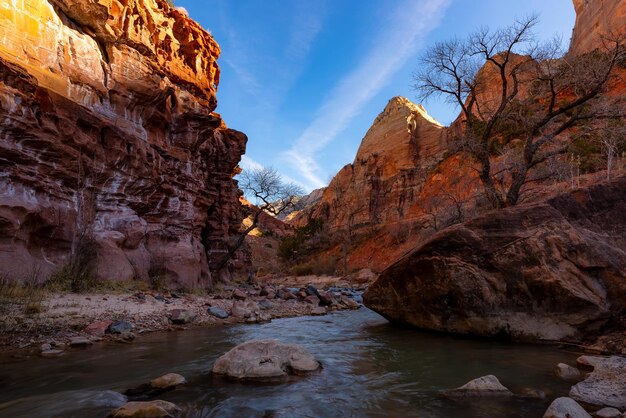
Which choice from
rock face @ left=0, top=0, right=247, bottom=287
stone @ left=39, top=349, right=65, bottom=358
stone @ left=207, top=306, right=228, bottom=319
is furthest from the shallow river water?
rock face @ left=0, top=0, right=247, bottom=287

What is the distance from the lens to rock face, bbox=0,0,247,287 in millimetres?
9516

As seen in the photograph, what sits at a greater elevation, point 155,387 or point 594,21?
point 594,21

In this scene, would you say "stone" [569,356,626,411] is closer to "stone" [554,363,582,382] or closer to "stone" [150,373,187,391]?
"stone" [554,363,582,382]

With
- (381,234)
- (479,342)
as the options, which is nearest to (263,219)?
(381,234)

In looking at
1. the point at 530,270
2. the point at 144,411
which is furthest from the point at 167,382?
the point at 530,270

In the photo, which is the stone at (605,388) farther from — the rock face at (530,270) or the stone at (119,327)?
the stone at (119,327)

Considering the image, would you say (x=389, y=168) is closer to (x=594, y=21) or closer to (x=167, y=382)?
(x=594, y=21)

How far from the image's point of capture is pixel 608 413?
10.3 feet

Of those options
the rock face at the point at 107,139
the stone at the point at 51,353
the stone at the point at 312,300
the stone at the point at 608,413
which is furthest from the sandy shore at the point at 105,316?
the stone at the point at 608,413

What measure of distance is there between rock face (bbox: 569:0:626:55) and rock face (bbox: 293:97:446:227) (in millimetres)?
18212

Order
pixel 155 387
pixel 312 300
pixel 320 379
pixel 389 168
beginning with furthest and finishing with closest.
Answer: pixel 389 168 → pixel 312 300 → pixel 320 379 → pixel 155 387

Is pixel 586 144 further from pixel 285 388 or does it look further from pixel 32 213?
pixel 32 213

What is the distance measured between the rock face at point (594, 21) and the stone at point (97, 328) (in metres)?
43.4

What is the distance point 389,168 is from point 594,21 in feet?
93.5
